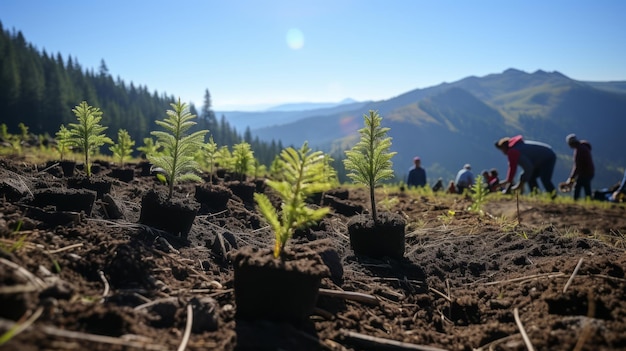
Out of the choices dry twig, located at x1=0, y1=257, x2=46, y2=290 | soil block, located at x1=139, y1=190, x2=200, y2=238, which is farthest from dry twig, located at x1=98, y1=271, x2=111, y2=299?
soil block, located at x1=139, y1=190, x2=200, y2=238

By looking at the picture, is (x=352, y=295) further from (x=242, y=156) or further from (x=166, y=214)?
(x=242, y=156)

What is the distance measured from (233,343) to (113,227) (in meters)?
1.89

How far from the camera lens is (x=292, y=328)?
2273 millimetres

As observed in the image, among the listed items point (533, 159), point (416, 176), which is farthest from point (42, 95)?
point (533, 159)

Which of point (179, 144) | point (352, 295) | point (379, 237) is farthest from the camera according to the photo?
point (379, 237)

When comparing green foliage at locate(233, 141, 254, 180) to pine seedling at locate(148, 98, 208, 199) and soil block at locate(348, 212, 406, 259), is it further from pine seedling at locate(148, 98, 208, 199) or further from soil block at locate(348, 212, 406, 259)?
soil block at locate(348, 212, 406, 259)

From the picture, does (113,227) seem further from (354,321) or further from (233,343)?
(354,321)

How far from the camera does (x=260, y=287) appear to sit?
2336mm

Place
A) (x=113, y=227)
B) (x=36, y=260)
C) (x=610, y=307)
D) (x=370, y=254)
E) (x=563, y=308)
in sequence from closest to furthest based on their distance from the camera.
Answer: (x=36, y=260)
(x=610, y=307)
(x=563, y=308)
(x=113, y=227)
(x=370, y=254)

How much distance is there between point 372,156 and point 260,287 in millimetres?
2294

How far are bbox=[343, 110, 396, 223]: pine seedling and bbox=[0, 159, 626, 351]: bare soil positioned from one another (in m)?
0.91

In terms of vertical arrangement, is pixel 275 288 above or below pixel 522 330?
above

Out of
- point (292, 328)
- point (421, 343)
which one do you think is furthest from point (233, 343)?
point (421, 343)

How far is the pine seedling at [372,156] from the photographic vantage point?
415cm
